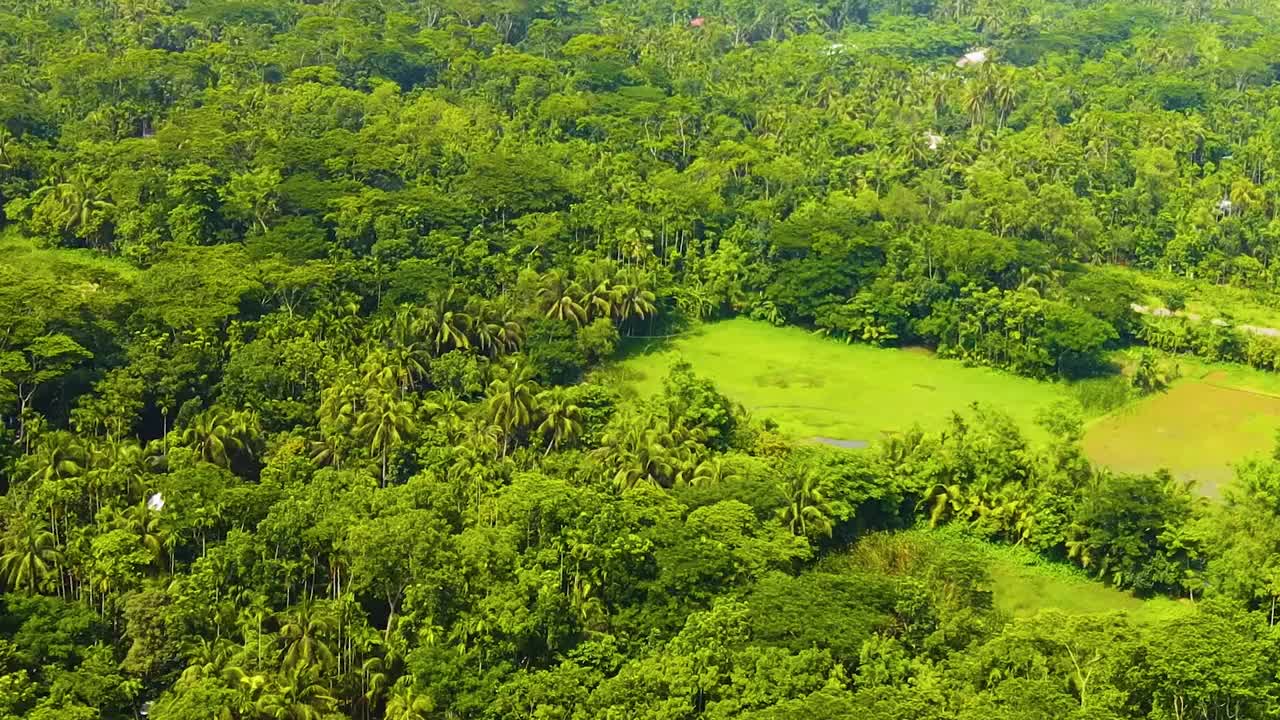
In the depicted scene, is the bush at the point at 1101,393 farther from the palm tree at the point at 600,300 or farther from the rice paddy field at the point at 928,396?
the palm tree at the point at 600,300

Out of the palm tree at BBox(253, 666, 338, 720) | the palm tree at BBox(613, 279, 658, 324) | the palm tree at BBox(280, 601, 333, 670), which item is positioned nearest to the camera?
the palm tree at BBox(253, 666, 338, 720)

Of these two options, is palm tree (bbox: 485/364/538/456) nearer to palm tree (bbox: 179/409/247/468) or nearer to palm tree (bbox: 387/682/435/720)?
palm tree (bbox: 179/409/247/468)

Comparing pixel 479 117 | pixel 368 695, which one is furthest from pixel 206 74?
pixel 368 695

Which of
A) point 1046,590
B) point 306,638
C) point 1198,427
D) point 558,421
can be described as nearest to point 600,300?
point 558,421

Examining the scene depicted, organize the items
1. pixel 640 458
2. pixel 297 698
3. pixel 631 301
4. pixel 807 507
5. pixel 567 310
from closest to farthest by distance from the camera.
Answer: pixel 297 698 < pixel 807 507 < pixel 640 458 < pixel 567 310 < pixel 631 301

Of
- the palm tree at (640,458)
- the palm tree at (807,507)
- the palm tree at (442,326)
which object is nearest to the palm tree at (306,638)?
the palm tree at (640,458)

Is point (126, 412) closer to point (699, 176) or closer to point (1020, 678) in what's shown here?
point (1020, 678)

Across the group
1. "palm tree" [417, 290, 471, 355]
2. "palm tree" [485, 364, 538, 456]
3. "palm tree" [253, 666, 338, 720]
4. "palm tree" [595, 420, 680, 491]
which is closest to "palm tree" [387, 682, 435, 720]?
"palm tree" [253, 666, 338, 720]

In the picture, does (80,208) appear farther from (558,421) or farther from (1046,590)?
(1046,590)
